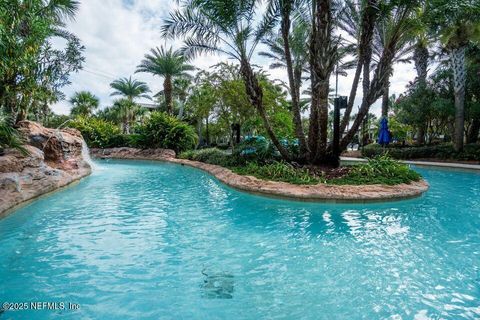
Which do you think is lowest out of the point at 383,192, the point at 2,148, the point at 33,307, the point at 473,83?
the point at 33,307

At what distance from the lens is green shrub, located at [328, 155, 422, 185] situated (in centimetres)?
879

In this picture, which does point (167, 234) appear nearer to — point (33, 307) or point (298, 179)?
point (33, 307)

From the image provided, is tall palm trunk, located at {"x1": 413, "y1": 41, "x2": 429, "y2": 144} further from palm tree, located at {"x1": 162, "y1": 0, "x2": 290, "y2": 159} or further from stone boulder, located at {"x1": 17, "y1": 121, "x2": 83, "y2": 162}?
stone boulder, located at {"x1": 17, "y1": 121, "x2": 83, "y2": 162}

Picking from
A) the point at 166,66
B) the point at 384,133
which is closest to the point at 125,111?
the point at 166,66

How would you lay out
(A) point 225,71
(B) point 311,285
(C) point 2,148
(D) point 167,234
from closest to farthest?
(B) point 311,285
(D) point 167,234
(C) point 2,148
(A) point 225,71

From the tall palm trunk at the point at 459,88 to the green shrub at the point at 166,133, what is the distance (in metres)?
17.3

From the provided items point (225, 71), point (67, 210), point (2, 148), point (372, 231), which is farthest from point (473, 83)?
point (2, 148)

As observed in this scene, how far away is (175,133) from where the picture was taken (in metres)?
22.1

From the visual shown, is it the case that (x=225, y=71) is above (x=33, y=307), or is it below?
above

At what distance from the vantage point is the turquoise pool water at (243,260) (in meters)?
3.03

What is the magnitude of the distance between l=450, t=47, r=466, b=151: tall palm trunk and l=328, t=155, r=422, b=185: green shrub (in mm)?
10260

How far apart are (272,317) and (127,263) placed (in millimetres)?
2187

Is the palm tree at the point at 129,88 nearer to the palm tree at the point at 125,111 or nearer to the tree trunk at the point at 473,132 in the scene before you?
the palm tree at the point at 125,111

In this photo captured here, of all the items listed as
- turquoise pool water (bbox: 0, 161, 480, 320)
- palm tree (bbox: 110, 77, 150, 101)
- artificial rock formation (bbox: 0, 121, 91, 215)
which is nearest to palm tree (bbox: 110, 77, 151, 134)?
Answer: palm tree (bbox: 110, 77, 150, 101)
